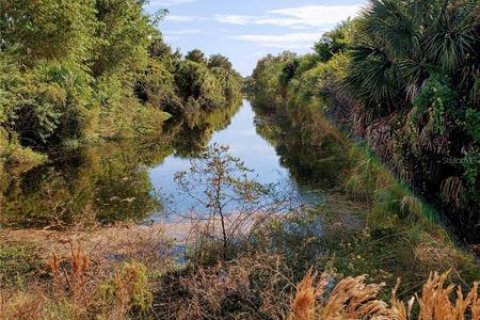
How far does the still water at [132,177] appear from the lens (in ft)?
33.6

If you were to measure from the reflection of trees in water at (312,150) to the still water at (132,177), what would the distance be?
5 cm

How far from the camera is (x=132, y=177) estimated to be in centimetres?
1430

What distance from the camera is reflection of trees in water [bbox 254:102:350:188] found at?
13.8 meters

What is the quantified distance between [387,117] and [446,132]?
1500 millimetres

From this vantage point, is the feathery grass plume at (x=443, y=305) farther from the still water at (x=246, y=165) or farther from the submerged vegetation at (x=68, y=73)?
the submerged vegetation at (x=68, y=73)

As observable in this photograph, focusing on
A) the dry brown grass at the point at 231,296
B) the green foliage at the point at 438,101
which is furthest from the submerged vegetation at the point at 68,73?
Result: the green foliage at the point at 438,101

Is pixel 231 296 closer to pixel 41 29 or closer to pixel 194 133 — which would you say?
pixel 41 29

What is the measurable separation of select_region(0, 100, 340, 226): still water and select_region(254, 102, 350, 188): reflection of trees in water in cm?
5

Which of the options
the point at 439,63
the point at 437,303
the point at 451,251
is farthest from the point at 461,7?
the point at 437,303

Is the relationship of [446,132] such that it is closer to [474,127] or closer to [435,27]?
[474,127]

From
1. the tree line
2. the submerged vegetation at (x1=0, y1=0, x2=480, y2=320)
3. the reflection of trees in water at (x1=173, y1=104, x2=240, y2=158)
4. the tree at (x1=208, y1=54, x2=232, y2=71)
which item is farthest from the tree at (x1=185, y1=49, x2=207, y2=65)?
the tree line

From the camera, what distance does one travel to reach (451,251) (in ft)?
20.9

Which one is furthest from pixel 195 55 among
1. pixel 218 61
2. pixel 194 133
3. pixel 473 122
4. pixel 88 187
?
pixel 473 122

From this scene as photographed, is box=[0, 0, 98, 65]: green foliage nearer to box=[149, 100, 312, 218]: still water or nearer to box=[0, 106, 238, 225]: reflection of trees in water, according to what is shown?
box=[0, 106, 238, 225]: reflection of trees in water
